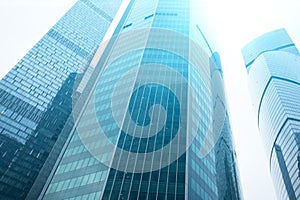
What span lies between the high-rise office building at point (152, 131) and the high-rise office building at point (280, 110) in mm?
50980

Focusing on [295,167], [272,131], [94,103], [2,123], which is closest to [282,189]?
[295,167]

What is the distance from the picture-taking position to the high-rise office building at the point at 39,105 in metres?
90.4

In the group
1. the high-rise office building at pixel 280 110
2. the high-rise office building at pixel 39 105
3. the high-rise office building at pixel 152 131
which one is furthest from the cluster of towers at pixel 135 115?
the high-rise office building at pixel 280 110

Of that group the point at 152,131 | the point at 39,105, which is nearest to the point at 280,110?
the point at 152,131

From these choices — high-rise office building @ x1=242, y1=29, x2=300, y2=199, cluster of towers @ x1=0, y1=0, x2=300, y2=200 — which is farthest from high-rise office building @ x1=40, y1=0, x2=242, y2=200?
high-rise office building @ x1=242, y1=29, x2=300, y2=199

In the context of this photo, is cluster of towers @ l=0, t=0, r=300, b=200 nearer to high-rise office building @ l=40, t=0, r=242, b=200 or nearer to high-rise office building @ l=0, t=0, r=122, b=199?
high-rise office building @ l=40, t=0, r=242, b=200

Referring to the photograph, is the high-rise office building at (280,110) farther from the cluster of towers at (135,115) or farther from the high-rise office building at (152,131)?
the high-rise office building at (152,131)

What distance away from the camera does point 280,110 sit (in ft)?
456

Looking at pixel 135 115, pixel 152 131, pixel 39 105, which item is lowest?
pixel 152 131

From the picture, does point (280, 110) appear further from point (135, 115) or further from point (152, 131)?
point (152, 131)

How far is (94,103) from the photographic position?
6994 cm

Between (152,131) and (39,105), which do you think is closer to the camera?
(152,131)

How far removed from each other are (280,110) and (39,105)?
356 feet

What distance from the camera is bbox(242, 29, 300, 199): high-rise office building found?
391 feet
